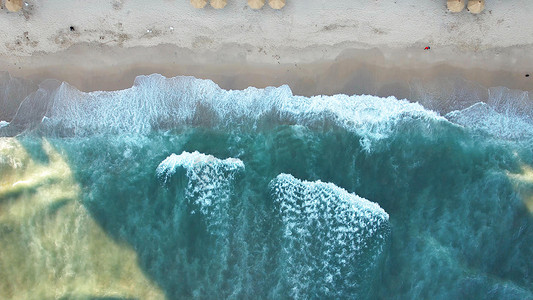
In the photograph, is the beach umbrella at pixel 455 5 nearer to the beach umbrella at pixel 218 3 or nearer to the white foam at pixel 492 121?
the white foam at pixel 492 121

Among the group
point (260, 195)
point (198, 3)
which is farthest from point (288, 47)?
point (260, 195)

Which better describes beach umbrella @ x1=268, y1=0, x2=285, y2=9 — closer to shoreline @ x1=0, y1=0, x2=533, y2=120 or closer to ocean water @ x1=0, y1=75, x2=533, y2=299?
shoreline @ x1=0, y1=0, x2=533, y2=120

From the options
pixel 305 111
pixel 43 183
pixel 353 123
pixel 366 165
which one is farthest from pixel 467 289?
pixel 43 183

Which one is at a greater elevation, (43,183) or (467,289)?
(43,183)

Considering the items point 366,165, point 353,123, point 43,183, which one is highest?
point 353,123

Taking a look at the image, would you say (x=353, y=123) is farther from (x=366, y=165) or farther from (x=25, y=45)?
(x=25, y=45)

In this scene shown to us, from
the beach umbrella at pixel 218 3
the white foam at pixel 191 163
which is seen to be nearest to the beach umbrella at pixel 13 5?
the beach umbrella at pixel 218 3
